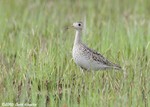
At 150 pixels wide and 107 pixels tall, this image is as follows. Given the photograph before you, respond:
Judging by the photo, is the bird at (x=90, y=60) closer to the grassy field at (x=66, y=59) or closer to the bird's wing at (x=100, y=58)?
the bird's wing at (x=100, y=58)

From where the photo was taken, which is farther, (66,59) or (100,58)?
(66,59)

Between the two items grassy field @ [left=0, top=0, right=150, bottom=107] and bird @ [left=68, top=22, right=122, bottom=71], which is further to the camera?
bird @ [left=68, top=22, right=122, bottom=71]

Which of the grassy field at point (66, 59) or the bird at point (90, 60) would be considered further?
the bird at point (90, 60)

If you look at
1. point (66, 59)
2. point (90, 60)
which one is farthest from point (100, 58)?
point (66, 59)

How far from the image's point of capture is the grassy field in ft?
24.1

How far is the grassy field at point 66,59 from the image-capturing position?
735cm

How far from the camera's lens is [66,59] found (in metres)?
9.06

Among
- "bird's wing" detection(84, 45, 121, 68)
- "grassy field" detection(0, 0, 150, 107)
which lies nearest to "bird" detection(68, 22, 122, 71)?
"bird's wing" detection(84, 45, 121, 68)

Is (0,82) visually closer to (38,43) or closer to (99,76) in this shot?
(99,76)

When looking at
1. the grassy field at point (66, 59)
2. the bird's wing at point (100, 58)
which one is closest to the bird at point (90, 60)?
the bird's wing at point (100, 58)

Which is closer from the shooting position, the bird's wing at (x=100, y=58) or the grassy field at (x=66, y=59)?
the grassy field at (x=66, y=59)

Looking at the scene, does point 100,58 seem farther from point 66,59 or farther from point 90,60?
point 66,59

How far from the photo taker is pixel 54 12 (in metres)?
12.8

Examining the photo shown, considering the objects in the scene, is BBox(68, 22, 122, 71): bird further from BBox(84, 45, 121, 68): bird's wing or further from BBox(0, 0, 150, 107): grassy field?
BBox(0, 0, 150, 107): grassy field
